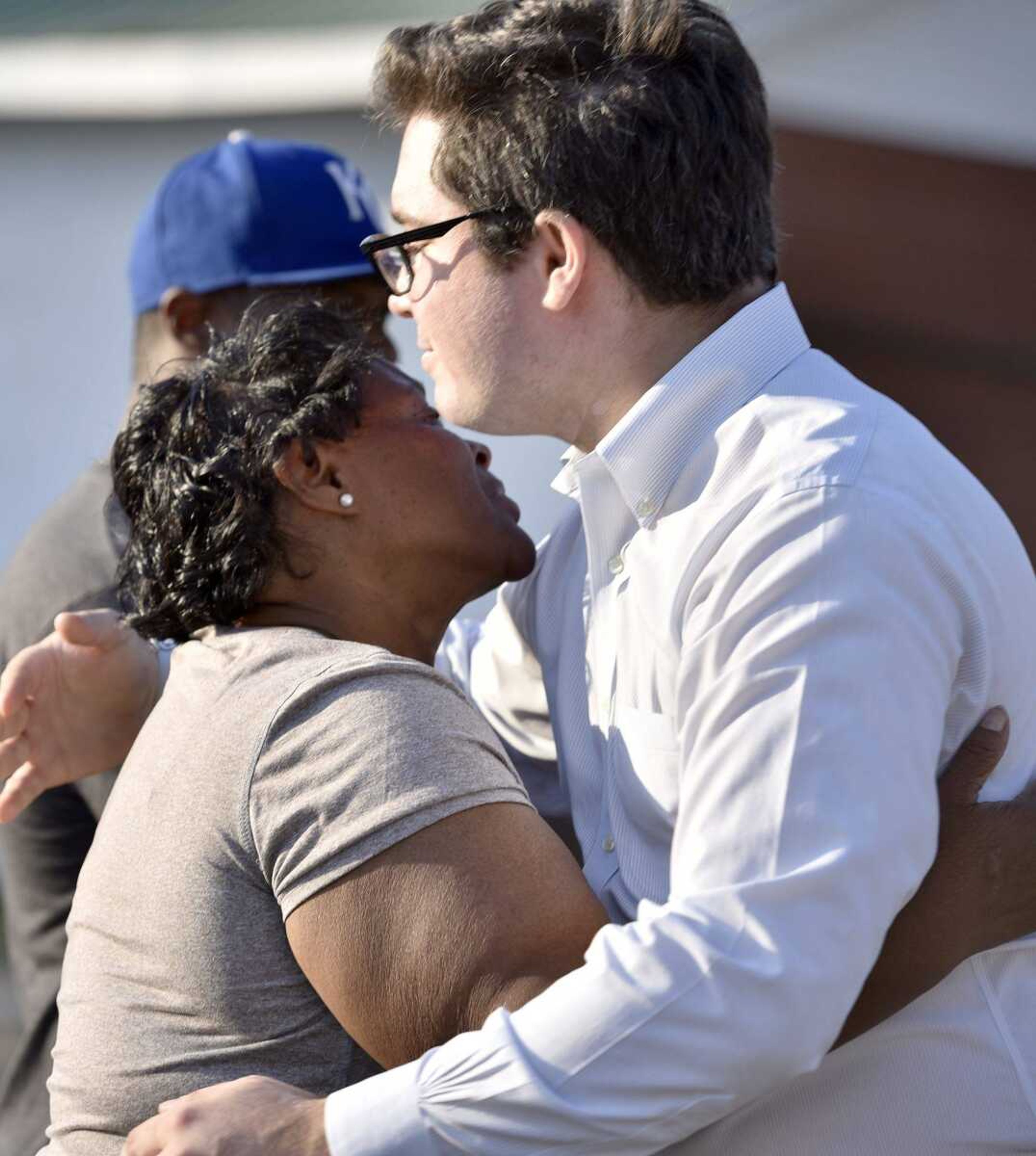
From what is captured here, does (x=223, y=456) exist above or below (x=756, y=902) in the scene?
above

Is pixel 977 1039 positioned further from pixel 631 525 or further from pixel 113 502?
pixel 113 502

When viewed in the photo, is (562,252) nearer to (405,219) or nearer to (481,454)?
(405,219)

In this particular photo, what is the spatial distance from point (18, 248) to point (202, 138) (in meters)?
0.86

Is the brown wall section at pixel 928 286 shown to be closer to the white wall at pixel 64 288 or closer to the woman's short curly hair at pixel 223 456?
the white wall at pixel 64 288

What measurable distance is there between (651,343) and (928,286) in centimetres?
303

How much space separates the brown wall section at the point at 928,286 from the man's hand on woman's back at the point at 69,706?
9.14ft

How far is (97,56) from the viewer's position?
5.89 meters

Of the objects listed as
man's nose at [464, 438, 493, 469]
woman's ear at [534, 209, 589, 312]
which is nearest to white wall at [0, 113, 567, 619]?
man's nose at [464, 438, 493, 469]

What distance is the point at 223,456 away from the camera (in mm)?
2178

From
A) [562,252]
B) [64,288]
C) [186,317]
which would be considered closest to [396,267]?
[562,252]

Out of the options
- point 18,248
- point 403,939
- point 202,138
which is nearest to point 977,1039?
point 403,939

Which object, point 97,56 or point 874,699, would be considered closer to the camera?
point 874,699

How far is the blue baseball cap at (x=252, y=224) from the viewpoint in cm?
337

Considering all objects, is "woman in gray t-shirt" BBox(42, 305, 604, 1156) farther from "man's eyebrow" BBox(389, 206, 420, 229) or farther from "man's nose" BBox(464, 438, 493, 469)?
"man's eyebrow" BBox(389, 206, 420, 229)
